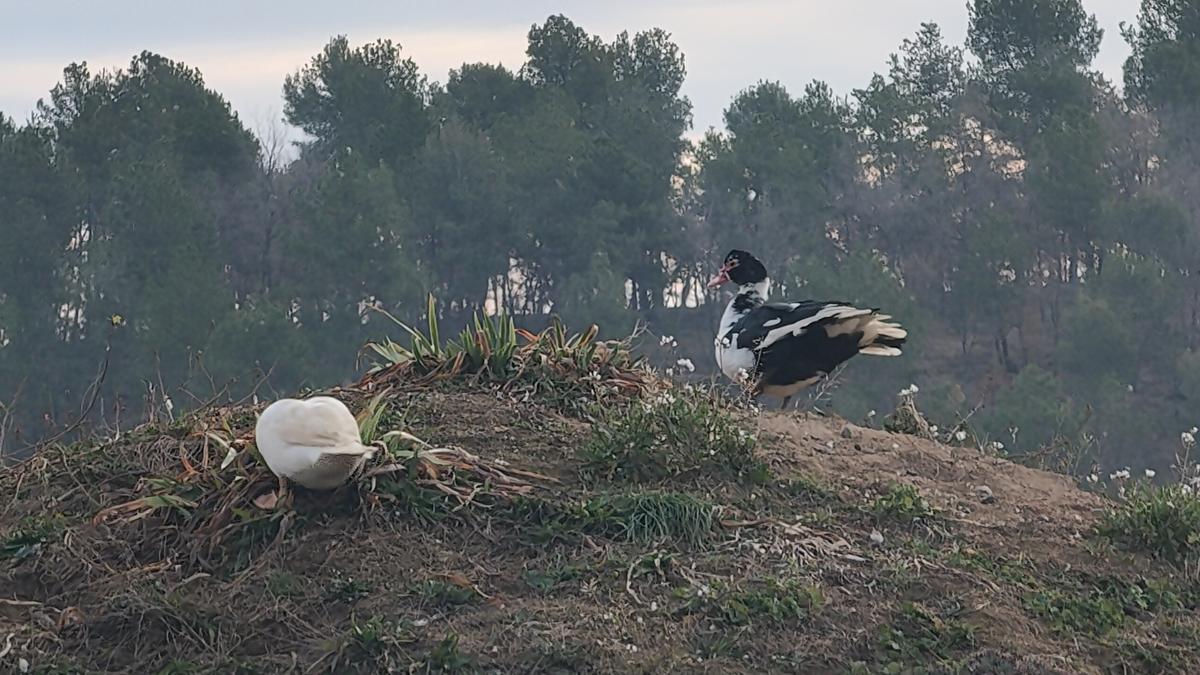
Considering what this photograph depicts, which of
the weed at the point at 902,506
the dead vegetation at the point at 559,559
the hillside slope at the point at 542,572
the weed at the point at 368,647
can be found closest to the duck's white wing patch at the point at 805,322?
the dead vegetation at the point at 559,559

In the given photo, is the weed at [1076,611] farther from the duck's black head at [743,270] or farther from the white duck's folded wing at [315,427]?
the duck's black head at [743,270]

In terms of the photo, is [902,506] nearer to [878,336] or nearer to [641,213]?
[878,336]

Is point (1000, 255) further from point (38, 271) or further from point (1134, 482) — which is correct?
point (1134, 482)

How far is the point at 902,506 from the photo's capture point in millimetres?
5793

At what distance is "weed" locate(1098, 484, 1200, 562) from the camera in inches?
226

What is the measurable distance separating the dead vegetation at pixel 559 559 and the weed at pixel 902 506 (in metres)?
0.01

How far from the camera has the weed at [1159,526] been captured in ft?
18.9

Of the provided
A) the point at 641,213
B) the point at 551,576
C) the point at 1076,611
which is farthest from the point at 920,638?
the point at 641,213

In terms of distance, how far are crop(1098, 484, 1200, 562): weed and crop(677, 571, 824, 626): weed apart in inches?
58.8

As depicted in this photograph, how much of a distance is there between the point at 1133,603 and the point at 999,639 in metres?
0.75

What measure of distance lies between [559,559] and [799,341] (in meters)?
4.21

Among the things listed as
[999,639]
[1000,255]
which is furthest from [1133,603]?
[1000,255]

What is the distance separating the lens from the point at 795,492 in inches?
231

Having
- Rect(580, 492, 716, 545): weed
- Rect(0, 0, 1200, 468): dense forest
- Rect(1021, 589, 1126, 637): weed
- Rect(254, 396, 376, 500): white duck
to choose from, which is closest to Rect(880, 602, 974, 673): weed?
Rect(1021, 589, 1126, 637): weed
